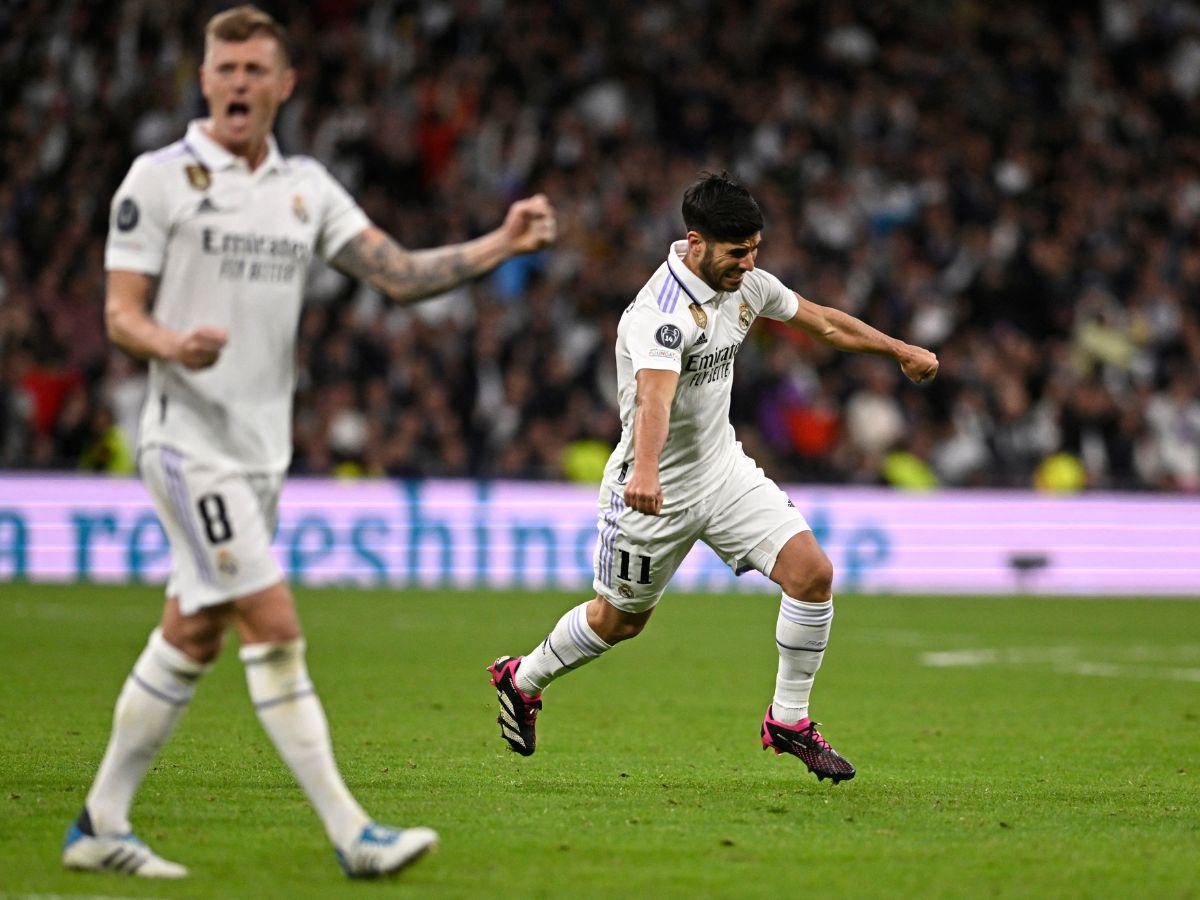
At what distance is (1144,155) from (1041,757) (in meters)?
19.7

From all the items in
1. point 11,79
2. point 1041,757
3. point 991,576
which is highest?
point 11,79

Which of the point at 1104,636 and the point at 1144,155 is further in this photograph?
the point at 1144,155

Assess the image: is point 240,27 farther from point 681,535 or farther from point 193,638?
point 681,535

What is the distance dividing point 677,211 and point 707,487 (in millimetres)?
15328

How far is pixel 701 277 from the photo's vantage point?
7773 mm

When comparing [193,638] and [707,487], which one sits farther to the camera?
[707,487]

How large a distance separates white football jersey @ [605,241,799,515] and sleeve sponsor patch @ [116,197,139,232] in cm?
256

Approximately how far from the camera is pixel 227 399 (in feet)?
18.2

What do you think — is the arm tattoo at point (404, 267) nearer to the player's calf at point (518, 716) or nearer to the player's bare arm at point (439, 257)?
the player's bare arm at point (439, 257)

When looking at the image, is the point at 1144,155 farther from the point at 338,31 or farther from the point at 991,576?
the point at 338,31

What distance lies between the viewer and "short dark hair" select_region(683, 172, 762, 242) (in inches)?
296

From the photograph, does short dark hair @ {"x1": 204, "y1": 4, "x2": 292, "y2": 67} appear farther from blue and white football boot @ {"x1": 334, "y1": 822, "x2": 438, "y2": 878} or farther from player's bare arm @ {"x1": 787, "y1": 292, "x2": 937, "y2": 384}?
player's bare arm @ {"x1": 787, "y1": 292, "x2": 937, "y2": 384}


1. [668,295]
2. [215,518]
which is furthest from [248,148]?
[668,295]

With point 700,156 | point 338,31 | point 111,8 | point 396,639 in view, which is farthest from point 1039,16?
point 396,639
